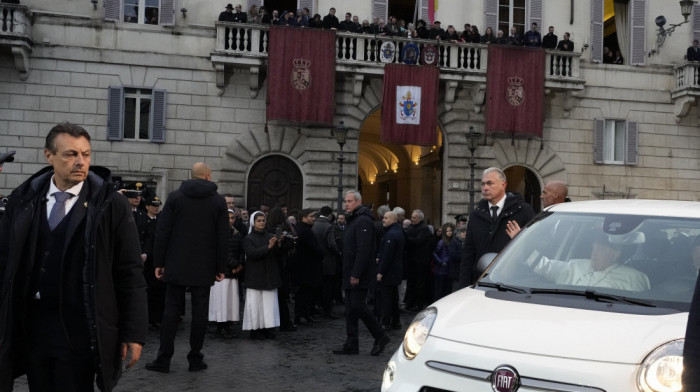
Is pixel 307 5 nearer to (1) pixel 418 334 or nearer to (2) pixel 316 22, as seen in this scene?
(2) pixel 316 22

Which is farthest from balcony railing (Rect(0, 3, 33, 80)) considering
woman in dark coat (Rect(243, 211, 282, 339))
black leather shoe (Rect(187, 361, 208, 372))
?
black leather shoe (Rect(187, 361, 208, 372))

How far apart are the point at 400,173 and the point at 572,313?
25281 millimetres

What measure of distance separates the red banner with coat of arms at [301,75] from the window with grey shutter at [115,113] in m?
3.93

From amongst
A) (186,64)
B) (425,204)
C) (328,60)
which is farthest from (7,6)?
(425,204)

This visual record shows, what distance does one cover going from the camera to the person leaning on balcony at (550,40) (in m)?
21.4

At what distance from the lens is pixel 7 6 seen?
710 inches

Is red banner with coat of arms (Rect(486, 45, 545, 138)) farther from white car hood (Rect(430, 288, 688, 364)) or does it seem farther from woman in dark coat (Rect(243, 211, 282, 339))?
white car hood (Rect(430, 288, 688, 364))

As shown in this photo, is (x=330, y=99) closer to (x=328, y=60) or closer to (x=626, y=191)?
(x=328, y=60)

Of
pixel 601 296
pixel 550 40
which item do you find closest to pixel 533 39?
pixel 550 40

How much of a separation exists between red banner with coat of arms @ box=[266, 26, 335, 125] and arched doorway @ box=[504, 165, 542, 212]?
6697mm

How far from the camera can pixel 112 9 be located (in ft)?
63.6

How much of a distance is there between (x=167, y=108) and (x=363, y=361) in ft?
43.6

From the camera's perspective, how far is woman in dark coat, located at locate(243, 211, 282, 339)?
9.60 meters

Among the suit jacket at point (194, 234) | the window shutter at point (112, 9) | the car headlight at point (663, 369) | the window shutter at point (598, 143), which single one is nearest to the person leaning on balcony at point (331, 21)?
the window shutter at point (112, 9)
